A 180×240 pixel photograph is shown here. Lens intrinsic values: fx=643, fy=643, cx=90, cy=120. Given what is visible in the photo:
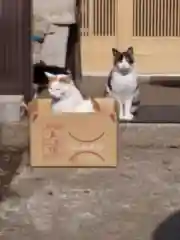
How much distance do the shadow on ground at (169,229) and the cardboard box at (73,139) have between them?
58cm

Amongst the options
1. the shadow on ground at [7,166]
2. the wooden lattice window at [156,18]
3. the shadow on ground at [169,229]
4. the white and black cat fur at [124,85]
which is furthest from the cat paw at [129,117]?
the wooden lattice window at [156,18]

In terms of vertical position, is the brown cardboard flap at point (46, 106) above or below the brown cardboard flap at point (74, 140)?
above

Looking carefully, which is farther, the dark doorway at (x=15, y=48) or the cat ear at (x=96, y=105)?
the dark doorway at (x=15, y=48)

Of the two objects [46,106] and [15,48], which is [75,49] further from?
[46,106]

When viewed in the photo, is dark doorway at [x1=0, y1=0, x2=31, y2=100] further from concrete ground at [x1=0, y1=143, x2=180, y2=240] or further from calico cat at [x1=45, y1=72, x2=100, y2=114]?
concrete ground at [x1=0, y1=143, x2=180, y2=240]

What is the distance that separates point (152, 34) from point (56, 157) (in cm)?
234

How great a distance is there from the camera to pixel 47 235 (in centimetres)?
200

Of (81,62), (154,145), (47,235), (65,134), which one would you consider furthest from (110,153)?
(81,62)

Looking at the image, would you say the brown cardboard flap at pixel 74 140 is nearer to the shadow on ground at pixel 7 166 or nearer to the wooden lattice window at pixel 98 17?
the shadow on ground at pixel 7 166

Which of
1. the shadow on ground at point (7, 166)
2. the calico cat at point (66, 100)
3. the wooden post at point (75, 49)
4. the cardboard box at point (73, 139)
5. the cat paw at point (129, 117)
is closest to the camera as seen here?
the shadow on ground at point (7, 166)

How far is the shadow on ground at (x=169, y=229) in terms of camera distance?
1972 millimetres

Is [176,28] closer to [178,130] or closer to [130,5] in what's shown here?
[130,5]

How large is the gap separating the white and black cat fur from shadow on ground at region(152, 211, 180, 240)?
4.02ft

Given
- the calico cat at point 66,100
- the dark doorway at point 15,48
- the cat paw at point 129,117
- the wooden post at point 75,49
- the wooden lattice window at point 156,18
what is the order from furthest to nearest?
the wooden lattice window at point 156,18, the wooden post at point 75,49, the cat paw at point 129,117, the dark doorway at point 15,48, the calico cat at point 66,100
